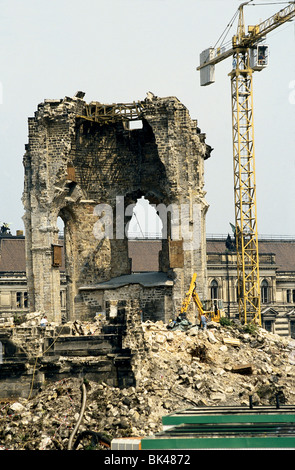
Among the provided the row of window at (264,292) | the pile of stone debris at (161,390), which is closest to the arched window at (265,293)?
the row of window at (264,292)

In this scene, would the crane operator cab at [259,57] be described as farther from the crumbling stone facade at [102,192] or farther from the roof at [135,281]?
the roof at [135,281]

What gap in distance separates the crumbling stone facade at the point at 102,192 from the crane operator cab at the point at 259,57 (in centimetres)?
1216

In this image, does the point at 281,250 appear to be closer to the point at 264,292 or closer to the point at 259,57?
the point at 264,292

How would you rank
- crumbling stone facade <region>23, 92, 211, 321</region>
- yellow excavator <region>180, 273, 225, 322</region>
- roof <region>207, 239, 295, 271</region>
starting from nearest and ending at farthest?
yellow excavator <region>180, 273, 225, 322</region> < crumbling stone facade <region>23, 92, 211, 321</region> < roof <region>207, 239, 295, 271</region>

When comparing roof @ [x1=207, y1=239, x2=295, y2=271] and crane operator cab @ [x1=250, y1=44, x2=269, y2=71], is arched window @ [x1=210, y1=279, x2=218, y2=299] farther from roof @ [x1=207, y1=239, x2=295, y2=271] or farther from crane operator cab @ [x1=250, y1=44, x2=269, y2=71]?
crane operator cab @ [x1=250, y1=44, x2=269, y2=71]

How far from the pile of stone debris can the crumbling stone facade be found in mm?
6235

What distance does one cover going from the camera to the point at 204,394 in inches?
1232

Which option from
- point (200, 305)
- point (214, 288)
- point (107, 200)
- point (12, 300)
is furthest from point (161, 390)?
point (214, 288)

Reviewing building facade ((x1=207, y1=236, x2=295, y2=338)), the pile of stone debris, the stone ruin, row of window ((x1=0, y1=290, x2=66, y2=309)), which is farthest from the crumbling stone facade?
building facade ((x1=207, y1=236, x2=295, y2=338))

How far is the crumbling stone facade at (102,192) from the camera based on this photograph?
43.1m

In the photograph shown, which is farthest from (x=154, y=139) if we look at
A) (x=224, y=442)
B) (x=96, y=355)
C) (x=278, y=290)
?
(x=278, y=290)

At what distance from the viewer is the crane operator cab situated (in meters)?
56.2
